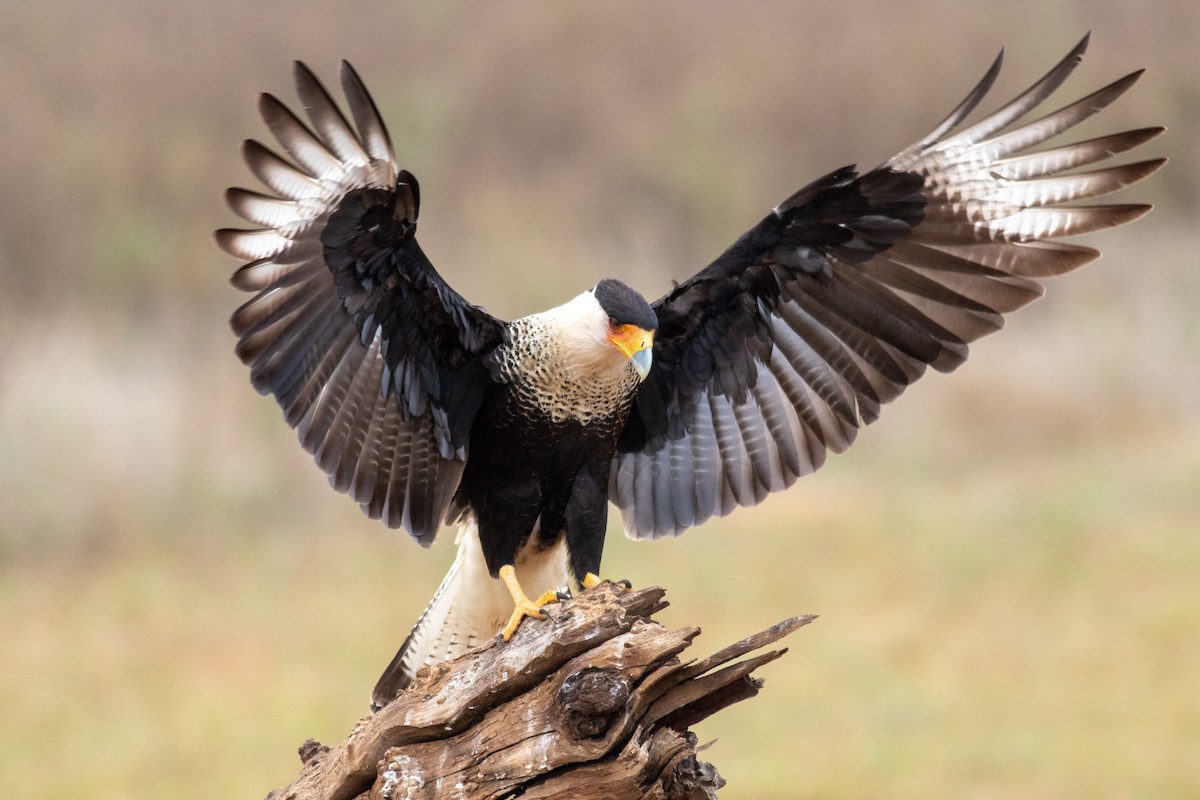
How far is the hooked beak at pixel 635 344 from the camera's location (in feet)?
14.0

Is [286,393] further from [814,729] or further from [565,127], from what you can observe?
[565,127]

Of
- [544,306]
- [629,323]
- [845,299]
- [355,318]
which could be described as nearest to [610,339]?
[629,323]

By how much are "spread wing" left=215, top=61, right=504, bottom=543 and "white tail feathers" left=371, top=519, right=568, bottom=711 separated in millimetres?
210

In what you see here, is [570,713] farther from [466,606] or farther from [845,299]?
[845,299]

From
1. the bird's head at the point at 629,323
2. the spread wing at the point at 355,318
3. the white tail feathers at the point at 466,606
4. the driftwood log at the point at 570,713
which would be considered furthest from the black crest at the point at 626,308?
the white tail feathers at the point at 466,606

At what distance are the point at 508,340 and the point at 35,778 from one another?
22.8ft

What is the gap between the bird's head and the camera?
4.30 m

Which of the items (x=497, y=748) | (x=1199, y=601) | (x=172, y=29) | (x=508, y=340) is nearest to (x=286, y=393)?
(x=508, y=340)

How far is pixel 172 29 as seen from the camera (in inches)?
856

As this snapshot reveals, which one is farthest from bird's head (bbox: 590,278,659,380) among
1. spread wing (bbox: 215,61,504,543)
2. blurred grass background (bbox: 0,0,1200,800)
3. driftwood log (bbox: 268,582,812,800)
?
blurred grass background (bbox: 0,0,1200,800)

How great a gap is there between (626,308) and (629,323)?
0.05m

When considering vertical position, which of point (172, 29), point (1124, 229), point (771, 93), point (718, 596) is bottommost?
point (718, 596)

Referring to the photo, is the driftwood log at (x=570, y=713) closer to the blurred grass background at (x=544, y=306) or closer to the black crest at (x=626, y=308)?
the black crest at (x=626, y=308)

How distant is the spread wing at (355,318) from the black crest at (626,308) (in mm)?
500
